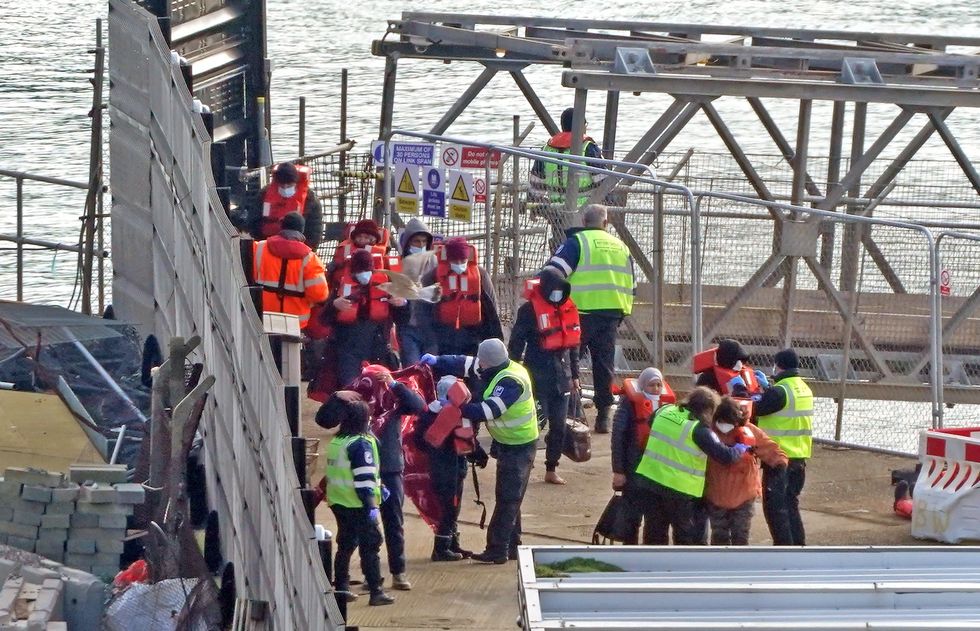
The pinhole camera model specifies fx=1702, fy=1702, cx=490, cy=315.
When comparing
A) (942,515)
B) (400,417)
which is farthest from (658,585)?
(942,515)

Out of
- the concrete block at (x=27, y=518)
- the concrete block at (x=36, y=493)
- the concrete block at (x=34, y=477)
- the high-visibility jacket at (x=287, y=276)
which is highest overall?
the high-visibility jacket at (x=287, y=276)

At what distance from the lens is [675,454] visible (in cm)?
1010

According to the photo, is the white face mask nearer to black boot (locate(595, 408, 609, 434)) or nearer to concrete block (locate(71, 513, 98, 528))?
black boot (locate(595, 408, 609, 434))

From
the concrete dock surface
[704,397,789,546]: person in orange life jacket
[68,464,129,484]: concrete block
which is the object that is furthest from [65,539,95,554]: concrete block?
[704,397,789,546]: person in orange life jacket

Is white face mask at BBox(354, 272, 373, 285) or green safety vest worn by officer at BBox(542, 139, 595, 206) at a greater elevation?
green safety vest worn by officer at BBox(542, 139, 595, 206)

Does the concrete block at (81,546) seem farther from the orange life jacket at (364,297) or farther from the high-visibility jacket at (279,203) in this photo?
the high-visibility jacket at (279,203)

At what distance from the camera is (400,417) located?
33.9ft

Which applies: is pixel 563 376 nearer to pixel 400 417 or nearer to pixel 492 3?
pixel 400 417

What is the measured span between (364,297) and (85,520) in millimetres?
3638

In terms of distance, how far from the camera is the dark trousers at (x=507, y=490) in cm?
1075

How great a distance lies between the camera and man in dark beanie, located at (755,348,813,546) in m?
10.6

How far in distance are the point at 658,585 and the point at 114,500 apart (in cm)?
315

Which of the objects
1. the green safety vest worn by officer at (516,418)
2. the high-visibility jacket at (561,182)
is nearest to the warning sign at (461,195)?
the high-visibility jacket at (561,182)

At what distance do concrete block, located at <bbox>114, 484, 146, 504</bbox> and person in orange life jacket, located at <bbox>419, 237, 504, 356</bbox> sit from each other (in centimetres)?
Answer: 394
